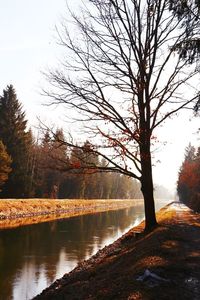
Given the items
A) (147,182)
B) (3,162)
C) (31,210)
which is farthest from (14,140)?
(147,182)

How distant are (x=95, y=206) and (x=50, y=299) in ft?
226

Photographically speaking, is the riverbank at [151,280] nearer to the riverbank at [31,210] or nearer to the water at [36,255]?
the water at [36,255]

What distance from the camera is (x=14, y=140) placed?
5525 cm

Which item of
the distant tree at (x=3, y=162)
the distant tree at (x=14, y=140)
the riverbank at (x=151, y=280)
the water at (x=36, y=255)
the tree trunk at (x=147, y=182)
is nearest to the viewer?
the riverbank at (x=151, y=280)

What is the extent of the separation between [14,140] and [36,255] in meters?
37.9

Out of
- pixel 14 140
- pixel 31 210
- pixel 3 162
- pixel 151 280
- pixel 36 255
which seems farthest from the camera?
pixel 14 140

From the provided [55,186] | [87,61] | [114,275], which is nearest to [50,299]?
[114,275]

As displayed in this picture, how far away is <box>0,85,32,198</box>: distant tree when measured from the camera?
5328 centimetres

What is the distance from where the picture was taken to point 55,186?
68.4 m

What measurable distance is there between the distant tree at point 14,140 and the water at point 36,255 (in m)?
22.5

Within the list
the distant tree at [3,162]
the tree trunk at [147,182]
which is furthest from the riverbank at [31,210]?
the tree trunk at [147,182]

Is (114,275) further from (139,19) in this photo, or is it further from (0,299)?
(139,19)

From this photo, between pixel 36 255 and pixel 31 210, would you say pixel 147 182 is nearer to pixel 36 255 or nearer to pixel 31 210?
pixel 36 255

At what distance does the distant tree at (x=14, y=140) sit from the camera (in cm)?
5328
